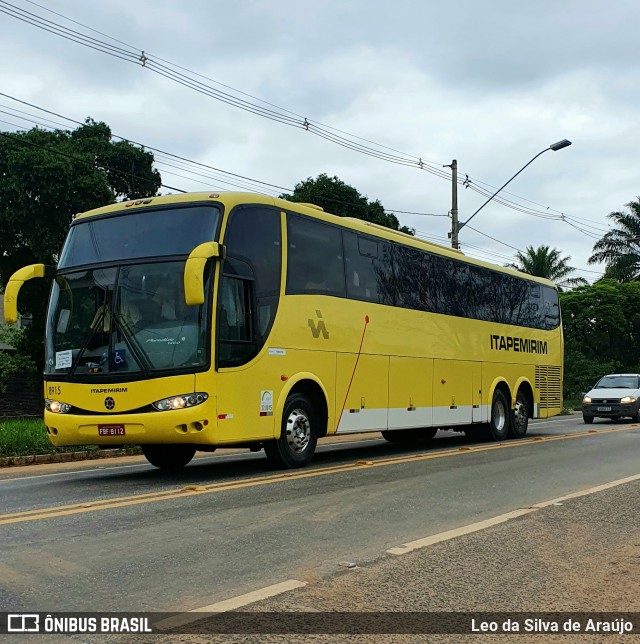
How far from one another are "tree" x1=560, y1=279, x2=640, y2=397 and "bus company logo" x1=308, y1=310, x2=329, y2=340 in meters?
33.3

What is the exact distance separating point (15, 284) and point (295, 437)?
14.0ft

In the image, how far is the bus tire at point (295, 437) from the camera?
11.4m

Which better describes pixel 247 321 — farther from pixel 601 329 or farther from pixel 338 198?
pixel 601 329

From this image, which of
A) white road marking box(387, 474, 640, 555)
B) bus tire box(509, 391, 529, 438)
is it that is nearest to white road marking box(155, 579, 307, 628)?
white road marking box(387, 474, 640, 555)

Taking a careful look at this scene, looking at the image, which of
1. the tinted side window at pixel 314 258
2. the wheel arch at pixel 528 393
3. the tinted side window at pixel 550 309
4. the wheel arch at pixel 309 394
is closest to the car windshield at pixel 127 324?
the wheel arch at pixel 309 394

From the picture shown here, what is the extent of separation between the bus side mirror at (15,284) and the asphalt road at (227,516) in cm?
218

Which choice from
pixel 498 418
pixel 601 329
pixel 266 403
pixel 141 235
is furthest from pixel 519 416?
pixel 601 329

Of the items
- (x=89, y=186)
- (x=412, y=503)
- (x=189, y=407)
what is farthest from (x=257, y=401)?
(x=89, y=186)

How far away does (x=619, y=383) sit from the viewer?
28016 millimetres

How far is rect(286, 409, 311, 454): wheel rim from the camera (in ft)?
37.8

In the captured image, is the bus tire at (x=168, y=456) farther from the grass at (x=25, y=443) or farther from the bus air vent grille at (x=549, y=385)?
the bus air vent grille at (x=549, y=385)

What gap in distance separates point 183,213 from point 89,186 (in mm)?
19055

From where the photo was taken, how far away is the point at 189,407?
9.89m

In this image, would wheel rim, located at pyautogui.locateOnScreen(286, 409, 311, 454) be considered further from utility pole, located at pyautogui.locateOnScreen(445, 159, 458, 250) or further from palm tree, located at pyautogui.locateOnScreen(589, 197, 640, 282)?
palm tree, located at pyautogui.locateOnScreen(589, 197, 640, 282)
